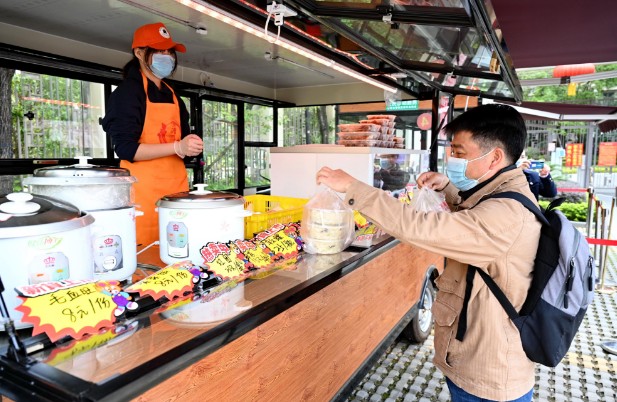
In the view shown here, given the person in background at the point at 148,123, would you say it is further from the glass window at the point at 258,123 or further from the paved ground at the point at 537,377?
the glass window at the point at 258,123

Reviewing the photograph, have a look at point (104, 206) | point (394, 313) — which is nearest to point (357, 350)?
point (394, 313)

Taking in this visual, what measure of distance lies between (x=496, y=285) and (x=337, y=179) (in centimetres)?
64

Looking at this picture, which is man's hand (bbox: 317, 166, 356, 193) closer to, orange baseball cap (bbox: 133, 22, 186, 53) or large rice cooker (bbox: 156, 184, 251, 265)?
large rice cooker (bbox: 156, 184, 251, 265)

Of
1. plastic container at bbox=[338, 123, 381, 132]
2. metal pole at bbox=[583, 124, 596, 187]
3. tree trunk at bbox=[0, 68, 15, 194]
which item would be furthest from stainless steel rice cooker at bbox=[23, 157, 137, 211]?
metal pole at bbox=[583, 124, 596, 187]

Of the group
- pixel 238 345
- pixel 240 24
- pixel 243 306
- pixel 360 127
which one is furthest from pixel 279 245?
pixel 360 127

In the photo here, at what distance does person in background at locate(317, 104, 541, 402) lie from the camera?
4.18ft

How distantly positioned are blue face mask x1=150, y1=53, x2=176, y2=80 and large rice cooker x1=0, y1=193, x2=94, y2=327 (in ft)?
3.54

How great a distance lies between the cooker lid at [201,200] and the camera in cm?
142

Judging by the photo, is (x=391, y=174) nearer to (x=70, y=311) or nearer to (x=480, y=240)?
(x=480, y=240)

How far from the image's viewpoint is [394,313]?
2.52m

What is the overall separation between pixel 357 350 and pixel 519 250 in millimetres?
953

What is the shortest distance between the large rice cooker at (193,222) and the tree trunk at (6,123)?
3551 millimetres

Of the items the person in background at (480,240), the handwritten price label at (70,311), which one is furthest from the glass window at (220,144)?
the handwritten price label at (70,311)

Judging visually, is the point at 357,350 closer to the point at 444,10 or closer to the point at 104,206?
the point at 104,206
